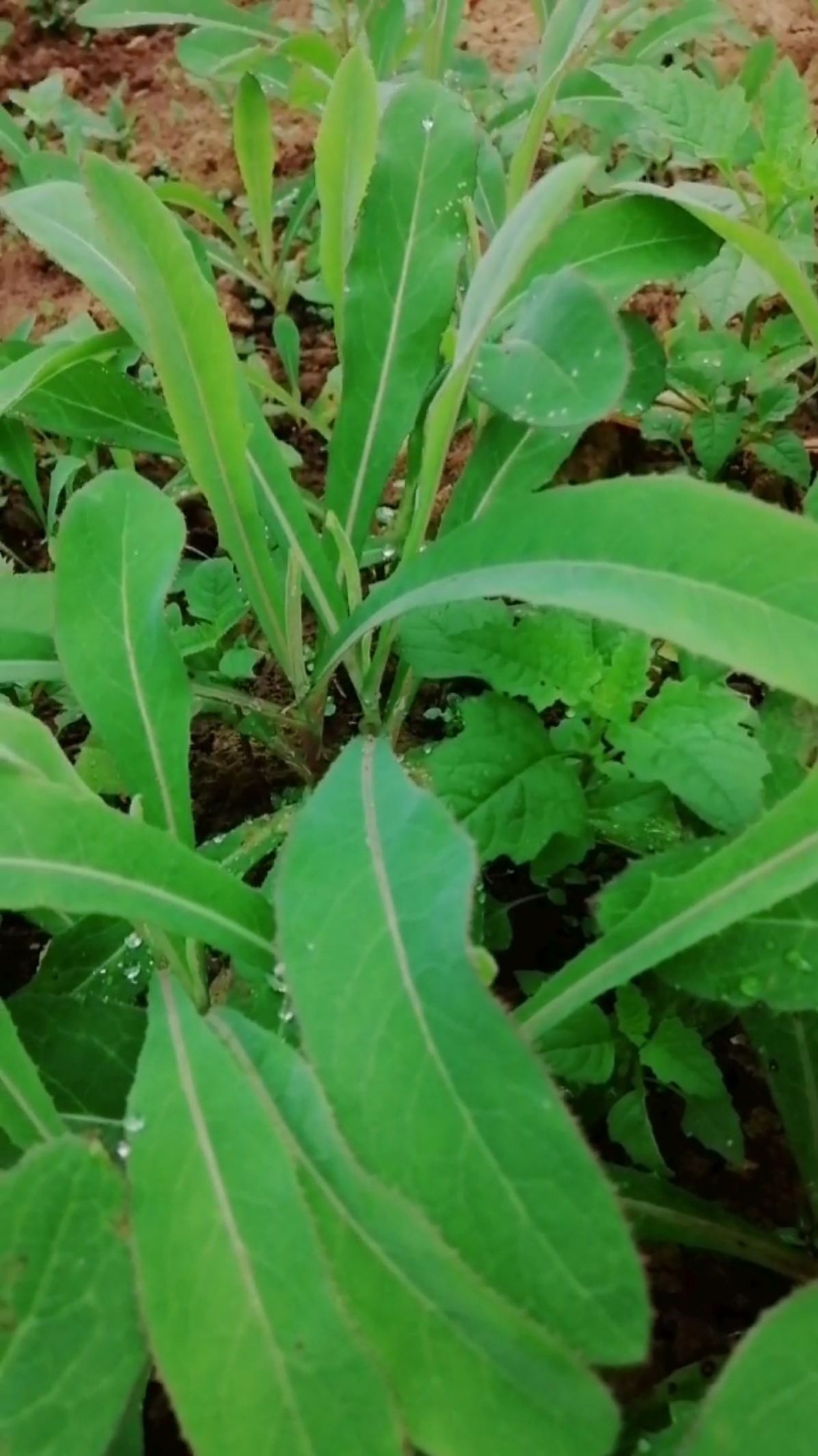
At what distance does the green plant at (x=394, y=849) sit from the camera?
47cm

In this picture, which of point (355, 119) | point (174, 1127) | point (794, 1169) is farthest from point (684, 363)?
point (174, 1127)

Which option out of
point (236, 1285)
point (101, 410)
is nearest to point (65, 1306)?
point (236, 1285)

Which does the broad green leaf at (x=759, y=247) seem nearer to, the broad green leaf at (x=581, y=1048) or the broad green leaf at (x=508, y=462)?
the broad green leaf at (x=508, y=462)

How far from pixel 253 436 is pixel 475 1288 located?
0.60 m

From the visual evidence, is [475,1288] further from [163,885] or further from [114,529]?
[114,529]

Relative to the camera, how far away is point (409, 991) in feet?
1.68

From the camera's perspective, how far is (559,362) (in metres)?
0.70

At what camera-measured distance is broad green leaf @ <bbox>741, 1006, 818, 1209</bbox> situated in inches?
28.0

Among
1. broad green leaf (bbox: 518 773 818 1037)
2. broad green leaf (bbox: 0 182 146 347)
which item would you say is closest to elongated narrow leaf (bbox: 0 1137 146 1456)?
broad green leaf (bbox: 518 773 818 1037)

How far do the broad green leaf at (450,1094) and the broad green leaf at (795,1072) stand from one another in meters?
0.28

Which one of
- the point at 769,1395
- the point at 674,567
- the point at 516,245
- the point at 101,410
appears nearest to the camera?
the point at 769,1395

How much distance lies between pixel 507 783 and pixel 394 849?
15 centimetres

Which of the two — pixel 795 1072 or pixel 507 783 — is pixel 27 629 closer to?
pixel 507 783

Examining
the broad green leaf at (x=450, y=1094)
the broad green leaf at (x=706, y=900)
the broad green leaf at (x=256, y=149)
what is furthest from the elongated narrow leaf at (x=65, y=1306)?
the broad green leaf at (x=256, y=149)
